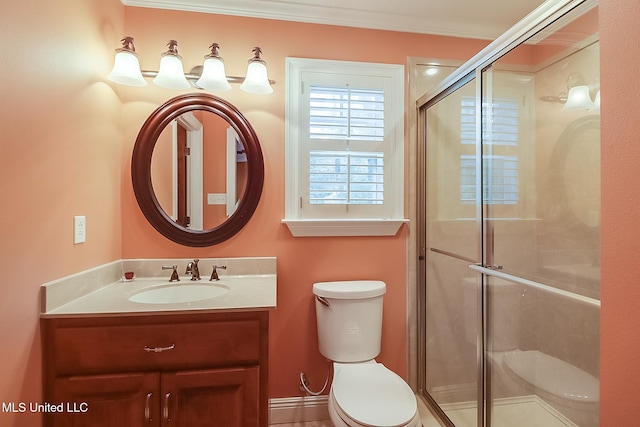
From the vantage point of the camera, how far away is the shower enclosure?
1.39 meters

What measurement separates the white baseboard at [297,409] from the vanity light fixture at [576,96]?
207 centimetres

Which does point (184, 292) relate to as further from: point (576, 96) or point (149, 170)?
point (576, 96)

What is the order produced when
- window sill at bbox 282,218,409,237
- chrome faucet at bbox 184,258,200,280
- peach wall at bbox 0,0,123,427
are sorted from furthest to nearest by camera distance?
window sill at bbox 282,218,409,237, chrome faucet at bbox 184,258,200,280, peach wall at bbox 0,0,123,427

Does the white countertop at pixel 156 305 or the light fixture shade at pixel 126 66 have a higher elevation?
the light fixture shade at pixel 126 66

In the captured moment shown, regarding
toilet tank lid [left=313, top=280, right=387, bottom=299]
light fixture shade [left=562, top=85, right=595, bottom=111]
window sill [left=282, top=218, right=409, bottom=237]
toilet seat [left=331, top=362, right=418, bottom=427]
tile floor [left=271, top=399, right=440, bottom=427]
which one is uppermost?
light fixture shade [left=562, top=85, right=595, bottom=111]

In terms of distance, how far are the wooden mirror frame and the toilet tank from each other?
2.06 ft

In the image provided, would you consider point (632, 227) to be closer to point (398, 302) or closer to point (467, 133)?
point (467, 133)

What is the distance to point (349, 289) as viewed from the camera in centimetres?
165

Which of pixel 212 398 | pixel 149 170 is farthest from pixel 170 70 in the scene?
pixel 212 398

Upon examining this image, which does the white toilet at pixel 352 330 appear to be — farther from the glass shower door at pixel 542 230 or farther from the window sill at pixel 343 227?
the glass shower door at pixel 542 230

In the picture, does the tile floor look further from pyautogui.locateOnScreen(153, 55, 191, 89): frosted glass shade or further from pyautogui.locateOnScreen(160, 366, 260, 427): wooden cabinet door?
pyautogui.locateOnScreen(153, 55, 191, 89): frosted glass shade

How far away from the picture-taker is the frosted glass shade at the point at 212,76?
60.0 inches

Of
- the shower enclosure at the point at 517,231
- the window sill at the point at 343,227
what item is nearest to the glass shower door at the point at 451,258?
the shower enclosure at the point at 517,231

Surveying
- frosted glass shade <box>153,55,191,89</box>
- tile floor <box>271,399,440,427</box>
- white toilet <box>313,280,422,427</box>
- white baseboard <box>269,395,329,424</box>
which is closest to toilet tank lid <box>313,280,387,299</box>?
white toilet <box>313,280,422,427</box>
